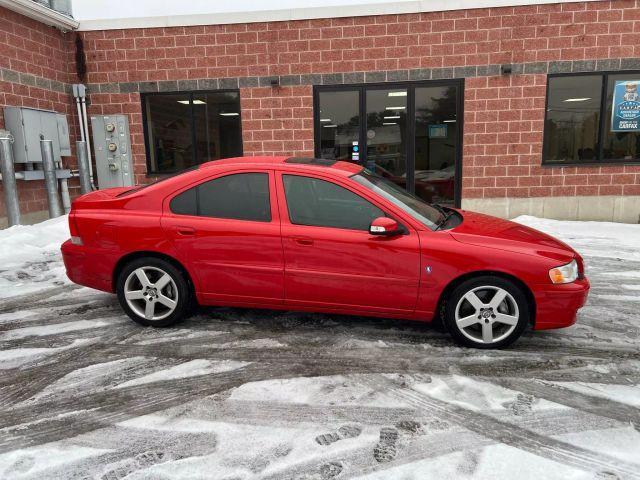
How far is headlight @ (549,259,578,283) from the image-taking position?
358 cm

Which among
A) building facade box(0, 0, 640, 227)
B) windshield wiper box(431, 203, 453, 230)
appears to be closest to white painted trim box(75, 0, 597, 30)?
building facade box(0, 0, 640, 227)

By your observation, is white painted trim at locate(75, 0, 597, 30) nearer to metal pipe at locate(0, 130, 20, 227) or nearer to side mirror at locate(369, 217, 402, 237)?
metal pipe at locate(0, 130, 20, 227)

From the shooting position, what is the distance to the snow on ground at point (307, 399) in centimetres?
241

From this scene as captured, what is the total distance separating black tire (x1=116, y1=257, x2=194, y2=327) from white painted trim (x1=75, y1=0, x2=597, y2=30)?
7.25m

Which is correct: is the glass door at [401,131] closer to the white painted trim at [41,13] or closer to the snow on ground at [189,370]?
the white painted trim at [41,13]

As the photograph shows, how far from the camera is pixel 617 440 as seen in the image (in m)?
2.58

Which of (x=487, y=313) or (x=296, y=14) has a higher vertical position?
(x=296, y=14)

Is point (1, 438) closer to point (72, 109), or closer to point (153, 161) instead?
point (153, 161)

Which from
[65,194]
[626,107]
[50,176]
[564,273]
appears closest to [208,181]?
[564,273]

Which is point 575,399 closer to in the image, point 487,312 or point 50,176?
point 487,312

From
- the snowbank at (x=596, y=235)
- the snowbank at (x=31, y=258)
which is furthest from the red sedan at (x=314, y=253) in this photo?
the snowbank at (x=596, y=235)

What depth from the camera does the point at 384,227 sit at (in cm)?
368

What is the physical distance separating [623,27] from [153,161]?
10.2 m

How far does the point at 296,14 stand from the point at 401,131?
3269 mm
